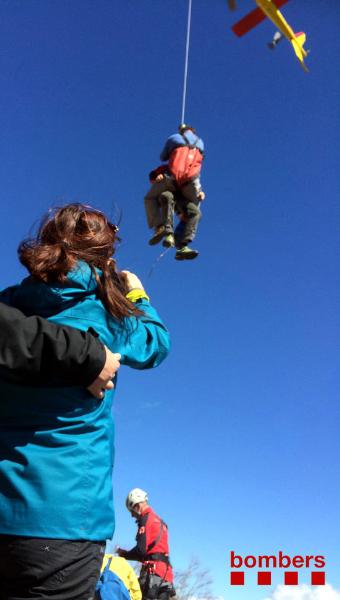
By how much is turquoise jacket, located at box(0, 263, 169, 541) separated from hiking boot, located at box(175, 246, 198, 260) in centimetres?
472

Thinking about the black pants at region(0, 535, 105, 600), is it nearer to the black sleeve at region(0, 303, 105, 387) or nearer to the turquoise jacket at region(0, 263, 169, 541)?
the turquoise jacket at region(0, 263, 169, 541)

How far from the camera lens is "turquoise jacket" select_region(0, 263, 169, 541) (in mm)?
1327

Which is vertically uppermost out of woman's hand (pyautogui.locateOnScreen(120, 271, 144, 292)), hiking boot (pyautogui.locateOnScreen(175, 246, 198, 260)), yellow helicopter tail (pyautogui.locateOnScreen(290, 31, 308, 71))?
yellow helicopter tail (pyautogui.locateOnScreen(290, 31, 308, 71))

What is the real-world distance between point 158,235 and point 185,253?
40cm

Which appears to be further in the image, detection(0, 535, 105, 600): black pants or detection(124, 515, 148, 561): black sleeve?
detection(124, 515, 148, 561): black sleeve

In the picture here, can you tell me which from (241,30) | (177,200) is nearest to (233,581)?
(177,200)

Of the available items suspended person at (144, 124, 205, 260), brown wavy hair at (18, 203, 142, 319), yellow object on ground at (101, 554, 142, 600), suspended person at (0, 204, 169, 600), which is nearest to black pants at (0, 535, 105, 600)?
suspended person at (0, 204, 169, 600)

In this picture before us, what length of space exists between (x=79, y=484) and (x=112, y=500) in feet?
0.55

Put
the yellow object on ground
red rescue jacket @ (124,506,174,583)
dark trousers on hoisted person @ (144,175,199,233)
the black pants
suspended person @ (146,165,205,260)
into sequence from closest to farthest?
the black pants → the yellow object on ground → red rescue jacket @ (124,506,174,583) → suspended person @ (146,165,205,260) → dark trousers on hoisted person @ (144,175,199,233)

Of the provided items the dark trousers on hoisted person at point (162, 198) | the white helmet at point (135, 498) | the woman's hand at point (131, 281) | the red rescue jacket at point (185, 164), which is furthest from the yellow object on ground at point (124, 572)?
the red rescue jacket at point (185, 164)

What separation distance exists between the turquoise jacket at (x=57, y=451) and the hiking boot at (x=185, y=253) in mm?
4716

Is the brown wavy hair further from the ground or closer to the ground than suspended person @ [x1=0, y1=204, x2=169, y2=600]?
further from the ground

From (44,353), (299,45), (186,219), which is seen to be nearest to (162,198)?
(186,219)

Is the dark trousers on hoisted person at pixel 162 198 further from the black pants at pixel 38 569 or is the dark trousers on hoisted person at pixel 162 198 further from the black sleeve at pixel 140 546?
the black pants at pixel 38 569
